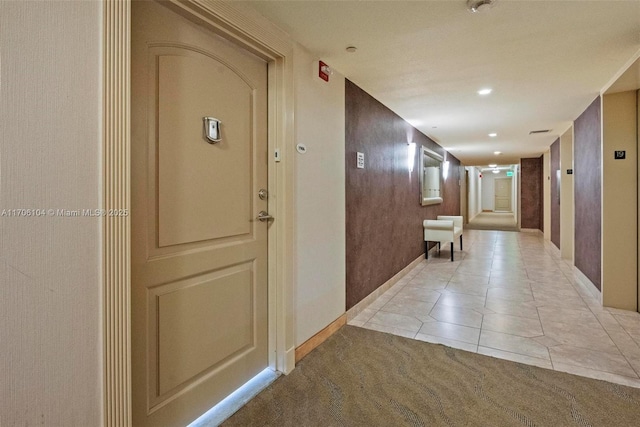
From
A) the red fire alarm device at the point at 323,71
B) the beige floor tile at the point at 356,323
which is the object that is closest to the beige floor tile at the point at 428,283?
the beige floor tile at the point at 356,323

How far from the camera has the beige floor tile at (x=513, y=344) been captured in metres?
2.30

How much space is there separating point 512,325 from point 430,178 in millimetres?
4152

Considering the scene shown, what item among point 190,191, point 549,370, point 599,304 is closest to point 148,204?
point 190,191

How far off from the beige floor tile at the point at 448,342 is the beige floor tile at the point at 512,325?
414 millimetres

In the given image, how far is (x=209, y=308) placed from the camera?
Result: 1723 mm

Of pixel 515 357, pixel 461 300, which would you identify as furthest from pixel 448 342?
pixel 461 300

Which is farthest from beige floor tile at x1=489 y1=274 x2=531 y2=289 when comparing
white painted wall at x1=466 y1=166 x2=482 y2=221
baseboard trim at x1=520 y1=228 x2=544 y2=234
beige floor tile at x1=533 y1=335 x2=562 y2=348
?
white painted wall at x1=466 y1=166 x2=482 y2=221

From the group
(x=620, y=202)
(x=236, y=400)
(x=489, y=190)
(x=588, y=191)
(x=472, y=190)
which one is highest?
(x=489, y=190)

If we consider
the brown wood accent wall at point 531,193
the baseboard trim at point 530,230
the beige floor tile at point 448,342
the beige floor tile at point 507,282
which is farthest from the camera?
the brown wood accent wall at point 531,193

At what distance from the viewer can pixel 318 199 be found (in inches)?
97.1

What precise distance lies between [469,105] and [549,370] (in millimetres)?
2925

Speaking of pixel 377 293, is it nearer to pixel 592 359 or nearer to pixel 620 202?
pixel 592 359

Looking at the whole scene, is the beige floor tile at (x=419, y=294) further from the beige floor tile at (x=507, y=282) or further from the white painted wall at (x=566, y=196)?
the white painted wall at (x=566, y=196)

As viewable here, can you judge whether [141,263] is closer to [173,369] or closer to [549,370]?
[173,369]
